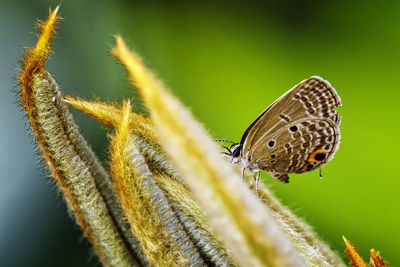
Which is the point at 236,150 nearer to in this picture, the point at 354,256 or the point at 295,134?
the point at 295,134

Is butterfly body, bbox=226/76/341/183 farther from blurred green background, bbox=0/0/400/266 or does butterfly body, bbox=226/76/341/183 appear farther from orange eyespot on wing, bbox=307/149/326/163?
blurred green background, bbox=0/0/400/266

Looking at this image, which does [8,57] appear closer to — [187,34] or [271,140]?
[187,34]

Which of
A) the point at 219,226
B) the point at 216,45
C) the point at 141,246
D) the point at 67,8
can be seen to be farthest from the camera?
the point at 67,8

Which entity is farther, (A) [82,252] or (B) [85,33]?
(B) [85,33]

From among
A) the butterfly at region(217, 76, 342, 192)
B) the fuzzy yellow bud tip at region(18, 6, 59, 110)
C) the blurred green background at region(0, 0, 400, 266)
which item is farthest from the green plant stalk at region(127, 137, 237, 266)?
the blurred green background at region(0, 0, 400, 266)

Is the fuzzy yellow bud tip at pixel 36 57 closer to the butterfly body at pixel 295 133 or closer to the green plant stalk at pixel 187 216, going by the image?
the green plant stalk at pixel 187 216

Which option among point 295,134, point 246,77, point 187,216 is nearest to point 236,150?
point 295,134

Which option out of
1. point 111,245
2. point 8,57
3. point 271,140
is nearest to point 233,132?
point 271,140
